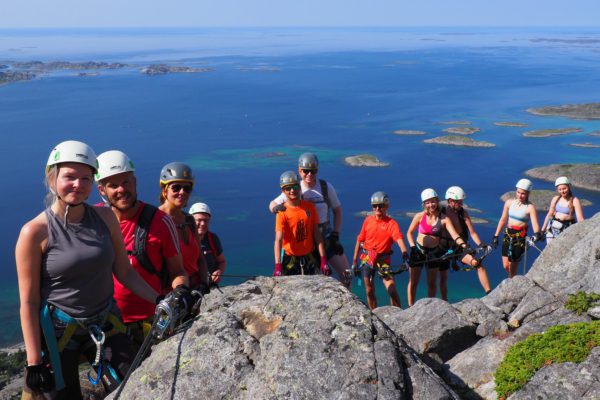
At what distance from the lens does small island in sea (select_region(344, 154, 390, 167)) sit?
267ft

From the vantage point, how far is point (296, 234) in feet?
28.5

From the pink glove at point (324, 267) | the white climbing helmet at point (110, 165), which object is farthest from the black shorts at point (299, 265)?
the white climbing helmet at point (110, 165)

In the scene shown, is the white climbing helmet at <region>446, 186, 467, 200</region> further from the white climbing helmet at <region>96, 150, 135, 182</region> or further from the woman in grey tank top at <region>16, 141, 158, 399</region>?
the woman in grey tank top at <region>16, 141, 158, 399</region>

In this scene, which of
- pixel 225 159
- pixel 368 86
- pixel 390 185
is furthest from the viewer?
pixel 368 86

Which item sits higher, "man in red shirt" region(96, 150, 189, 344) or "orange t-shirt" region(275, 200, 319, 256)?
"man in red shirt" region(96, 150, 189, 344)

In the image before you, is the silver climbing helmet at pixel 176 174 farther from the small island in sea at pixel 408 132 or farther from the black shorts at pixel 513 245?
the small island in sea at pixel 408 132

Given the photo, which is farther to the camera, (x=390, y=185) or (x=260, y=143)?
(x=260, y=143)

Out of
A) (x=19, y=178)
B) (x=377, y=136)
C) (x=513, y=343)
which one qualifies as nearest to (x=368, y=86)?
(x=377, y=136)

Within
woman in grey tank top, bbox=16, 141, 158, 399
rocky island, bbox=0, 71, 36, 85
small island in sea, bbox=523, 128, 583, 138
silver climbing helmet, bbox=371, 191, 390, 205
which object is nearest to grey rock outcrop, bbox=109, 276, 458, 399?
woman in grey tank top, bbox=16, 141, 158, 399

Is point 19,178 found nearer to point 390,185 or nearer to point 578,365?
point 390,185

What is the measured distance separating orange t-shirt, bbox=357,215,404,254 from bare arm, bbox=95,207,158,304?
6166 millimetres

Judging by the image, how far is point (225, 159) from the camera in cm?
8800

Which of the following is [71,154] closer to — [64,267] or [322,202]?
[64,267]

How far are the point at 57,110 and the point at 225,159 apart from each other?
2202 inches
